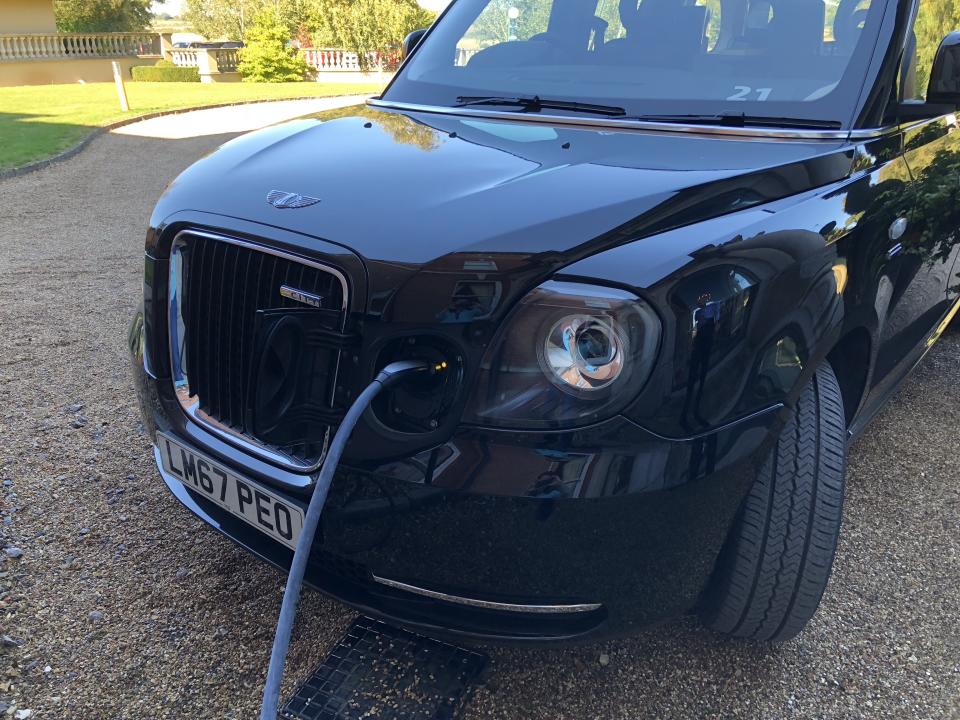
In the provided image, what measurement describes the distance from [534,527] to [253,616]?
3.91 ft

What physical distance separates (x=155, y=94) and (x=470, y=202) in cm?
2330

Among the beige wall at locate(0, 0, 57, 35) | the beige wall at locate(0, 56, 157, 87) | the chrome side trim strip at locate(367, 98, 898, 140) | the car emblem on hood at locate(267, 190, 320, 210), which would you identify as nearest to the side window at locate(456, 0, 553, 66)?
the chrome side trim strip at locate(367, 98, 898, 140)

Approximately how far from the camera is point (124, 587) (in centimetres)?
254

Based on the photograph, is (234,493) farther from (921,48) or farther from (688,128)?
(921,48)

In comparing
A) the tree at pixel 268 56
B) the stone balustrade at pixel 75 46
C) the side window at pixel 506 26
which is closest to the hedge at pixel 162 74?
the tree at pixel 268 56

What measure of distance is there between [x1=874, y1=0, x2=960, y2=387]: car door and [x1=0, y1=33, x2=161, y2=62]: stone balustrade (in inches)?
1630

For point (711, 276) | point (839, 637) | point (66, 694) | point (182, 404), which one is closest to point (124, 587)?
point (66, 694)

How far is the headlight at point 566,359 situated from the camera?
1.61m

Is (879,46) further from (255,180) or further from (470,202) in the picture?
(255,180)

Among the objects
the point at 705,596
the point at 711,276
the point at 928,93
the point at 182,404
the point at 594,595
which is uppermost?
the point at 928,93

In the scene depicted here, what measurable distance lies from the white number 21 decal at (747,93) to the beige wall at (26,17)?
4365 centimetres

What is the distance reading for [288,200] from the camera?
1.93 meters

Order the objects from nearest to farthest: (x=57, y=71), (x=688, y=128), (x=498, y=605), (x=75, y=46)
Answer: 1. (x=498, y=605)
2. (x=688, y=128)
3. (x=57, y=71)
4. (x=75, y=46)

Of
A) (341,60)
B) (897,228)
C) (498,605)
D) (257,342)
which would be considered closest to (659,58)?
(897,228)
